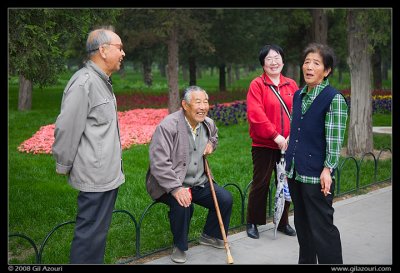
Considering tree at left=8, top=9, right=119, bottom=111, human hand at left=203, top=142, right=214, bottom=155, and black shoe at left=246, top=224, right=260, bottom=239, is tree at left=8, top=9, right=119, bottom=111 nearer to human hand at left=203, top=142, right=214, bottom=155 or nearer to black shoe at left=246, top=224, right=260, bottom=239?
human hand at left=203, top=142, right=214, bottom=155

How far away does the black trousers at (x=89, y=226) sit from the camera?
3613 mm

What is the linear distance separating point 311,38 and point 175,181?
59.2 feet

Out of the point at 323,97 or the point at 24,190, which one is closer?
the point at 323,97

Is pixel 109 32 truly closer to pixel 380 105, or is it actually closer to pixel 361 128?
pixel 361 128

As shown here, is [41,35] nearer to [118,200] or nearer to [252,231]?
[118,200]

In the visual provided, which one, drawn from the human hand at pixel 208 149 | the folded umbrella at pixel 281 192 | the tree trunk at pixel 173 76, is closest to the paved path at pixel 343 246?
the folded umbrella at pixel 281 192

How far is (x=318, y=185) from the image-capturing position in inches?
154

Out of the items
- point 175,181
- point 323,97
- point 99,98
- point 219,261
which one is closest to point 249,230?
point 219,261

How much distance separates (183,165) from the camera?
180 inches

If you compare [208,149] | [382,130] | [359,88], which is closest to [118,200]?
[208,149]

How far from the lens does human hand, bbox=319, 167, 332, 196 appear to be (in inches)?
150

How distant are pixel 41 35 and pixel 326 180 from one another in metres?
3.87

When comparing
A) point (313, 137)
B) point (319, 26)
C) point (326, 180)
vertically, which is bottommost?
point (326, 180)

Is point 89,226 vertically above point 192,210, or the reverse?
point 89,226
